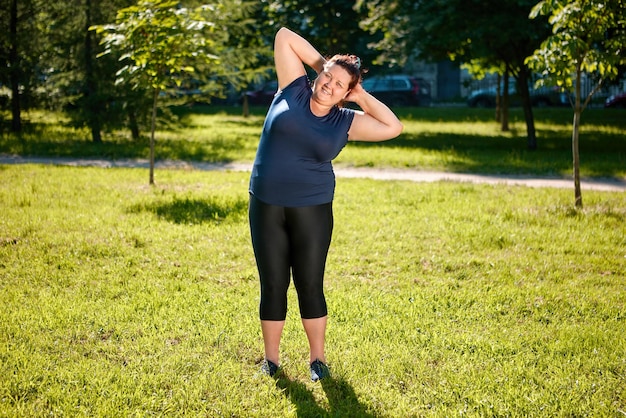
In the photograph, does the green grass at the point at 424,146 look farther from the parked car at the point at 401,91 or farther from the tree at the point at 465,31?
the parked car at the point at 401,91

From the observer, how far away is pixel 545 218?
8836mm

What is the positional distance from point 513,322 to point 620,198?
5.87 meters

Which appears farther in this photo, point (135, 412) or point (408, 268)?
point (408, 268)

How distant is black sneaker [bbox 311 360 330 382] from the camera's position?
4270 millimetres

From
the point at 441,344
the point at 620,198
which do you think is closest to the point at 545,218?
the point at 620,198

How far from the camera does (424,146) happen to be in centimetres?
1759

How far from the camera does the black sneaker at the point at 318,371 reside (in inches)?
168

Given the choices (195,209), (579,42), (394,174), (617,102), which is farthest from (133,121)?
(617,102)

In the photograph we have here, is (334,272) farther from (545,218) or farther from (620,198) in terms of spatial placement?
(620,198)

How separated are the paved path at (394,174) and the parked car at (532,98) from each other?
61.7ft

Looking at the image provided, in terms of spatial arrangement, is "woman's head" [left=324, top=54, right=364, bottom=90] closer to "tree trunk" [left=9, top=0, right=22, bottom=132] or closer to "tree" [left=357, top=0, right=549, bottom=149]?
"tree" [left=357, top=0, right=549, bottom=149]

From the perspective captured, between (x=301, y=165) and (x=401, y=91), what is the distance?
31426 millimetres

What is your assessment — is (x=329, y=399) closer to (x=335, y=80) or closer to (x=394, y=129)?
(x=394, y=129)

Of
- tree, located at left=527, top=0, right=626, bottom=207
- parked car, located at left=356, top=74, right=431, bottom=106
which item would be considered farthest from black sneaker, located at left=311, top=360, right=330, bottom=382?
parked car, located at left=356, top=74, right=431, bottom=106
